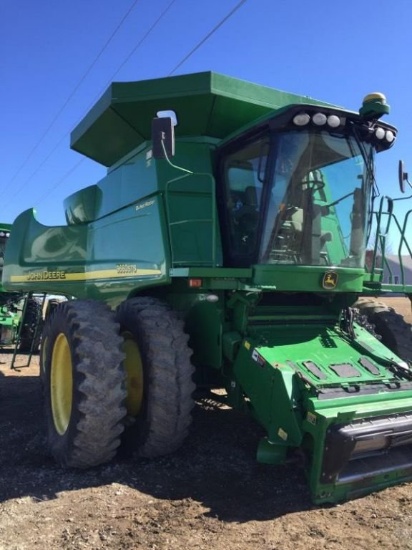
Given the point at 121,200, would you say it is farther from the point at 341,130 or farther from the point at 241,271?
the point at 341,130

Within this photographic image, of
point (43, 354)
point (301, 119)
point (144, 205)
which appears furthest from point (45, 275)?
point (301, 119)

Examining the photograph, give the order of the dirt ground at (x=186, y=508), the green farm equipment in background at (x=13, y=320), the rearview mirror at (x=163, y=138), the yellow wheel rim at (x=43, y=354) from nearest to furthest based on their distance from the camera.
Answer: the dirt ground at (x=186, y=508) → the rearview mirror at (x=163, y=138) → the yellow wheel rim at (x=43, y=354) → the green farm equipment in background at (x=13, y=320)

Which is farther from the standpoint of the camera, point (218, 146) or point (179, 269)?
point (218, 146)

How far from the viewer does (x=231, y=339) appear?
4.36 metres

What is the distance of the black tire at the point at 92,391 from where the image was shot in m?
3.97

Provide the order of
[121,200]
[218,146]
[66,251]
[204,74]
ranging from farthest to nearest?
[66,251], [121,200], [218,146], [204,74]

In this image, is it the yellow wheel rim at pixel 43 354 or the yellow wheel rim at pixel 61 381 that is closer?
the yellow wheel rim at pixel 61 381

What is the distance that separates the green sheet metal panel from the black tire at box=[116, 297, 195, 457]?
195cm

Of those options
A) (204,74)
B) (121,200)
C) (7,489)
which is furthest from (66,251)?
(7,489)

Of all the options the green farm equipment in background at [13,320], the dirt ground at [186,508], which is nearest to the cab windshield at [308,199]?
the dirt ground at [186,508]

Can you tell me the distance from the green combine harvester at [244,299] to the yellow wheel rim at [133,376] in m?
0.02

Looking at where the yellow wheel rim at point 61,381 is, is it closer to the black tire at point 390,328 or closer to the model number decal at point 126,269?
the model number decal at point 126,269

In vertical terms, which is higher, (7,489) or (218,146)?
(218,146)

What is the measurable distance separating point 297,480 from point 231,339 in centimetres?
121
